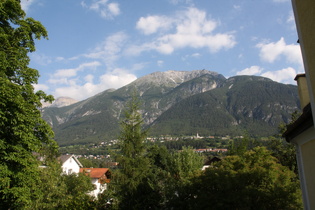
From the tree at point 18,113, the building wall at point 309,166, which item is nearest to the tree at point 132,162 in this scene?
the tree at point 18,113

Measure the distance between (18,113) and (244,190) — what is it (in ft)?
31.5

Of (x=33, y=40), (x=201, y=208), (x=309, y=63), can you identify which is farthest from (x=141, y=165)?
(x=309, y=63)

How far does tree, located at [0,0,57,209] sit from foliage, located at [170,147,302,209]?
7003mm

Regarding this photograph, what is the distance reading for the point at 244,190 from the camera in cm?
1038

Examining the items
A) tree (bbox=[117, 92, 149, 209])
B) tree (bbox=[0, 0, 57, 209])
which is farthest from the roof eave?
tree (bbox=[117, 92, 149, 209])

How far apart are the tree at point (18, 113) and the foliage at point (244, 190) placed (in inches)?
276

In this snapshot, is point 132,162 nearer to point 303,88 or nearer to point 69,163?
point 303,88

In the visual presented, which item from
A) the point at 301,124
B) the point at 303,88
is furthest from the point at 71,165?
the point at 301,124

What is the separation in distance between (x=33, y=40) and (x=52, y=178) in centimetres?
1001

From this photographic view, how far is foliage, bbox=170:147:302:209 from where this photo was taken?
10.2 meters

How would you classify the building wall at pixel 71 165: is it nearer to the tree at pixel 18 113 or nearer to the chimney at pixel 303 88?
the tree at pixel 18 113

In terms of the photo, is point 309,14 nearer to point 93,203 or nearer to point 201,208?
point 201,208

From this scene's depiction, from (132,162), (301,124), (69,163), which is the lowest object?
(132,162)

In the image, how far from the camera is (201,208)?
10852mm
